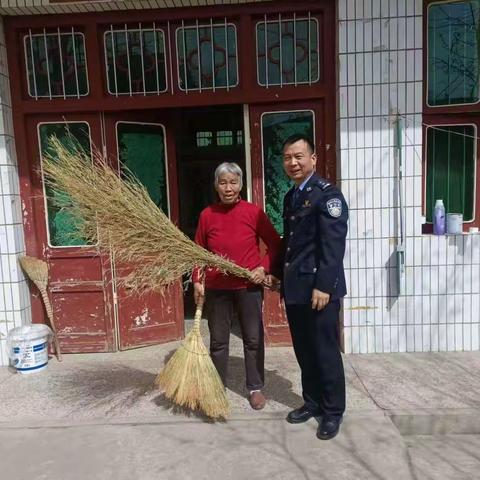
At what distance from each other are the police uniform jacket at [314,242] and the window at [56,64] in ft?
7.86

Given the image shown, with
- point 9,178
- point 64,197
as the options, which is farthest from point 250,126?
point 9,178

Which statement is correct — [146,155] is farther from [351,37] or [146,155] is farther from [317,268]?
[317,268]

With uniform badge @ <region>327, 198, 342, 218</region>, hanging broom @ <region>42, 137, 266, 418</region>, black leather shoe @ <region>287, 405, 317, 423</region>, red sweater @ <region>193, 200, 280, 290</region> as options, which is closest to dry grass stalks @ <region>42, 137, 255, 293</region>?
hanging broom @ <region>42, 137, 266, 418</region>

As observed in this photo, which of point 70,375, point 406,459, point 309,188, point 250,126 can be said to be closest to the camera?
point 406,459

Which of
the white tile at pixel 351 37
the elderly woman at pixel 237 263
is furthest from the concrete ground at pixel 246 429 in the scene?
the white tile at pixel 351 37

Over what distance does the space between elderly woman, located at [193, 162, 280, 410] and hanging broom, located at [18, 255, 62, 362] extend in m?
1.72

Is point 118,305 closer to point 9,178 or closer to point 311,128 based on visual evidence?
point 9,178

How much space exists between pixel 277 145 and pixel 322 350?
2.05 meters

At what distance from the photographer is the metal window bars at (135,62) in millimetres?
3959

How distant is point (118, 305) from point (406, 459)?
275cm

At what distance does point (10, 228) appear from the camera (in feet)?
12.7

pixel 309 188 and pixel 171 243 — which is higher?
pixel 309 188

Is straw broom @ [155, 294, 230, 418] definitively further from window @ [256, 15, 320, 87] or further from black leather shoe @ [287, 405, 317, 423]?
window @ [256, 15, 320, 87]

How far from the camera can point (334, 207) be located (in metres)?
2.53
